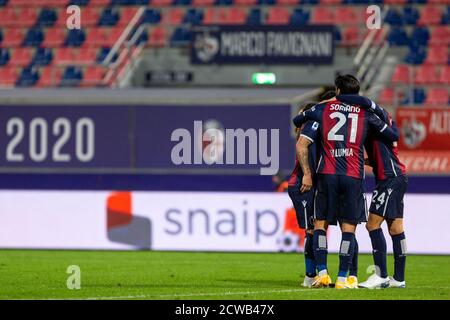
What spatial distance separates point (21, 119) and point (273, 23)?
19.3ft

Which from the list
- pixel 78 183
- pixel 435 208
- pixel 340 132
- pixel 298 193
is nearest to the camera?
pixel 340 132

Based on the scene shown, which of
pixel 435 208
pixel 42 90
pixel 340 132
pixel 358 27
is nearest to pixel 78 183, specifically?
pixel 42 90

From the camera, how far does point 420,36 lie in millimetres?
25984

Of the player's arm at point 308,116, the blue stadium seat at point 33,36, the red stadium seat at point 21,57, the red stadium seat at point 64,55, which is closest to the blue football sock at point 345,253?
the player's arm at point 308,116

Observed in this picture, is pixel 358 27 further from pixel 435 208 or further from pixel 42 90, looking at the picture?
pixel 435 208

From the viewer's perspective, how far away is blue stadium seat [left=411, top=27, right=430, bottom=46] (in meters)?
25.9

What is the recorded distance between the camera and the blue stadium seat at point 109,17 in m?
27.9

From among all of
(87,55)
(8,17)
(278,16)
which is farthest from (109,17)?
(278,16)

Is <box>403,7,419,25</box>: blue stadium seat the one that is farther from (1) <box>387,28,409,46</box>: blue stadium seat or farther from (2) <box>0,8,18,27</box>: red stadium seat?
(2) <box>0,8,18,27</box>: red stadium seat

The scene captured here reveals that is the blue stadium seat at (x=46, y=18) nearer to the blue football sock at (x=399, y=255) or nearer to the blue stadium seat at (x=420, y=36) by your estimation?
the blue stadium seat at (x=420, y=36)

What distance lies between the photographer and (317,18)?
2642 centimetres

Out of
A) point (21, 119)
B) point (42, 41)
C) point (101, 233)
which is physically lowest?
point (101, 233)

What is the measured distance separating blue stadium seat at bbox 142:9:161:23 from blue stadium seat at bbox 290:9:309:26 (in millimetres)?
3032

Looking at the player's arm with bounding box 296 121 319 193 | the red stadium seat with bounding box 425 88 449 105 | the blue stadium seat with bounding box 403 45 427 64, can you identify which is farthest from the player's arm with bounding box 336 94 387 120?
the blue stadium seat with bounding box 403 45 427 64
